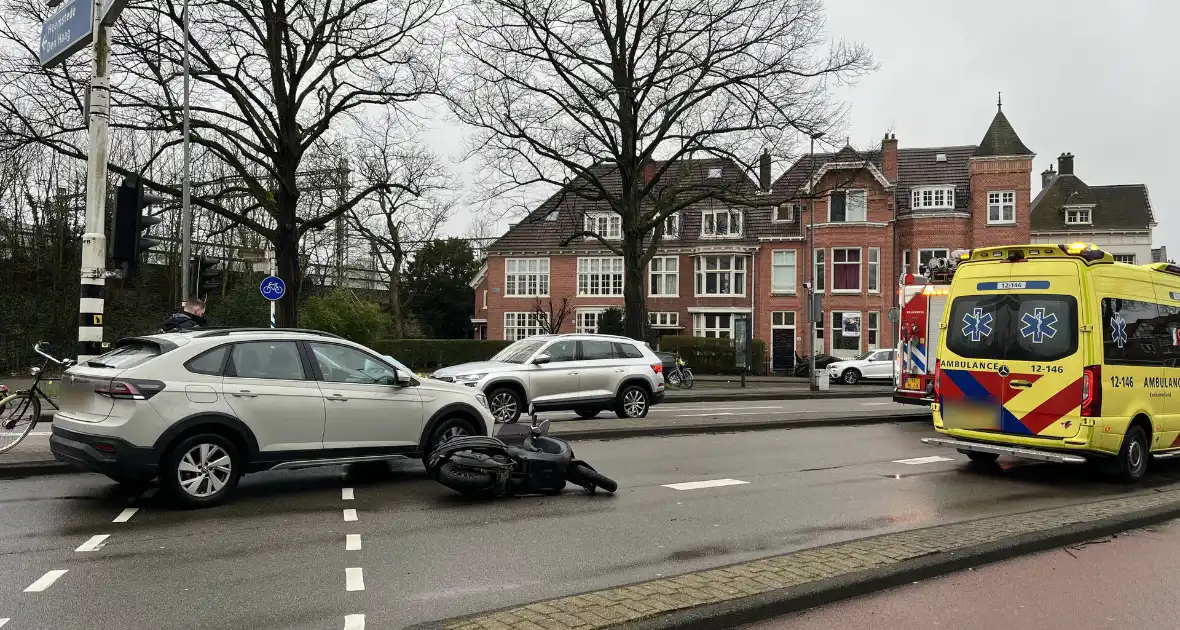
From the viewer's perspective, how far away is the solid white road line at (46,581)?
505 centimetres

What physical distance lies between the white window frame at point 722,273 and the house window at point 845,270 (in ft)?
16.3

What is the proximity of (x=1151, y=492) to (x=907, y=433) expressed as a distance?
6.06 meters

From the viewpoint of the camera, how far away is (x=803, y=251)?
47.6 m

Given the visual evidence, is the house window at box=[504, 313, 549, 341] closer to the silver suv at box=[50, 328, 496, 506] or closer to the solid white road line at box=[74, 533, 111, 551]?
the silver suv at box=[50, 328, 496, 506]

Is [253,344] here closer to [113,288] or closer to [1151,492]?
[1151,492]

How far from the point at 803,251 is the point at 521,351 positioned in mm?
35013

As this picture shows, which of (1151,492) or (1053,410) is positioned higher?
(1053,410)

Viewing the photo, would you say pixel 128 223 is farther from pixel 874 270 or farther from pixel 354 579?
pixel 874 270

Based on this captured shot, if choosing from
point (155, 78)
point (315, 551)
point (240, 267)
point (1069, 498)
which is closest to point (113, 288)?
point (240, 267)

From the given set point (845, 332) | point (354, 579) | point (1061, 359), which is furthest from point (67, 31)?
point (845, 332)

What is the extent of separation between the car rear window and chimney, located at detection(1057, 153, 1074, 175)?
6068 cm

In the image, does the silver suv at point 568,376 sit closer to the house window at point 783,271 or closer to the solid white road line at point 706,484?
the solid white road line at point 706,484

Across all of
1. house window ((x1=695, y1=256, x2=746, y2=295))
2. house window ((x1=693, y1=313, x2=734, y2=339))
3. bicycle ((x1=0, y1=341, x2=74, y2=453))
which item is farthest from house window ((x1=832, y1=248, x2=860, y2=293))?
bicycle ((x1=0, y1=341, x2=74, y2=453))

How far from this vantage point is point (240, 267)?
40.8m
